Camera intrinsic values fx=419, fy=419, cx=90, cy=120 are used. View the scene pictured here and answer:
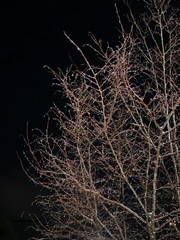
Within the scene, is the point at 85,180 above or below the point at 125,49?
below

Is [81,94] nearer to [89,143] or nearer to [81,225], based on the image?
[89,143]

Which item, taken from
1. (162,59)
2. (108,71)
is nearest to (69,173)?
(108,71)

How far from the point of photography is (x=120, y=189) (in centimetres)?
837

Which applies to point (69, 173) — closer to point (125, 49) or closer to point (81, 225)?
point (81, 225)

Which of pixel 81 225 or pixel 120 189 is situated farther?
pixel 120 189

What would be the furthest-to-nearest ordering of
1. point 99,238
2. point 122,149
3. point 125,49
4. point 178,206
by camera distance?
1. point 122,149
2. point 178,206
3. point 99,238
4. point 125,49

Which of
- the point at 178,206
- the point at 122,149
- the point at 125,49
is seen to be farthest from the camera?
the point at 122,149

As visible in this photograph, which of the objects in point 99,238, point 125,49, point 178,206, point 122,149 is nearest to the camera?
point 125,49

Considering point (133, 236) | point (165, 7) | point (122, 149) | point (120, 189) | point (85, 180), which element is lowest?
point (133, 236)

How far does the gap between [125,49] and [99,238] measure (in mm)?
3247

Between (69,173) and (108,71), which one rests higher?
(108,71)

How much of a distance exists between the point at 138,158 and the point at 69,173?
1374 millimetres

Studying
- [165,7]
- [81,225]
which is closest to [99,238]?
[81,225]

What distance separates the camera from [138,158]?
757 cm
